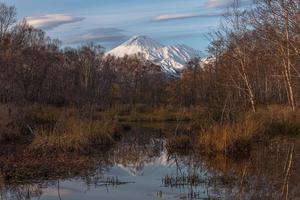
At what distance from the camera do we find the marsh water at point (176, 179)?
11.8 metres

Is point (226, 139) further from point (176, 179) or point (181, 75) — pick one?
point (181, 75)

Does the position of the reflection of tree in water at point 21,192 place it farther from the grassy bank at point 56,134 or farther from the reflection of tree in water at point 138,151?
the grassy bank at point 56,134

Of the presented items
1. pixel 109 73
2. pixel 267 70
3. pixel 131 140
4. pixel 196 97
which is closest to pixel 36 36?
pixel 109 73

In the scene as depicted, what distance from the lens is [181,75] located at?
211 ft

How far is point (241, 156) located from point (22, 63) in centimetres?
3318

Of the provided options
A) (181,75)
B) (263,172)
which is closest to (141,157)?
(263,172)

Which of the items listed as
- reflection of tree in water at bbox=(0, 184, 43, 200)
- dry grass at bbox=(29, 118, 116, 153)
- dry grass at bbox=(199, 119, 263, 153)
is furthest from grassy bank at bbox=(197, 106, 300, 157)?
reflection of tree in water at bbox=(0, 184, 43, 200)

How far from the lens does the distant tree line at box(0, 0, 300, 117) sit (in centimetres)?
2600

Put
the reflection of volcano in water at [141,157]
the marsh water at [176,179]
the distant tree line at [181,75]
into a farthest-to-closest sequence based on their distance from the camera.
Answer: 1. the distant tree line at [181,75]
2. the reflection of volcano in water at [141,157]
3. the marsh water at [176,179]

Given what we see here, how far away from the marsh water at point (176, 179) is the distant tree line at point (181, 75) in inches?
117

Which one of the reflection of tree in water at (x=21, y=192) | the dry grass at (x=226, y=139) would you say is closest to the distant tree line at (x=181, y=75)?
the dry grass at (x=226, y=139)

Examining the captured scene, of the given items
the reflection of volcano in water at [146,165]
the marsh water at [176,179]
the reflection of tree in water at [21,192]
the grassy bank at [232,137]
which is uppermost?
the grassy bank at [232,137]

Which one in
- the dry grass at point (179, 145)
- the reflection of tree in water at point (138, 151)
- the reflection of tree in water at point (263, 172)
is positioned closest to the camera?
the reflection of tree in water at point (263, 172)

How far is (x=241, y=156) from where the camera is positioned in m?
17.7
